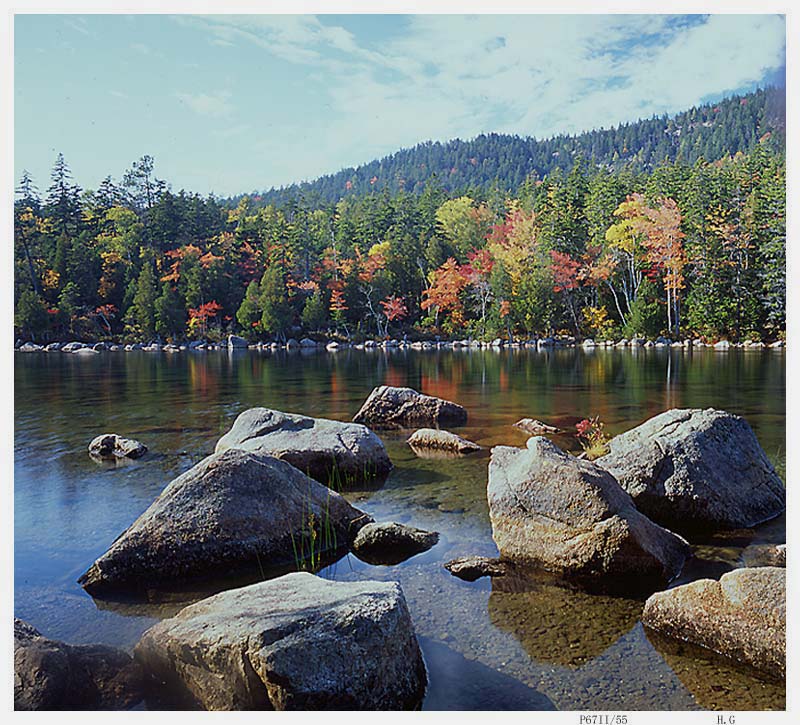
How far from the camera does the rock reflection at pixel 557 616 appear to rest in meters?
4.53

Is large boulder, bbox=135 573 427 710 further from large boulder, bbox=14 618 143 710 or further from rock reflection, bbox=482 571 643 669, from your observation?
rock reflection, bbox=482 571 643 669

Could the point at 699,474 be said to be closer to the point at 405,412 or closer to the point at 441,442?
→ the point at 441,442

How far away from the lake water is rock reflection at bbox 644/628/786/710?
12 millimetres

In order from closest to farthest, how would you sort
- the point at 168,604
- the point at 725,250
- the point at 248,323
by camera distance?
the point at 168,604, the point at 725,250, the point at 248,323

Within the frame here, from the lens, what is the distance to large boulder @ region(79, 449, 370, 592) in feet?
19.0

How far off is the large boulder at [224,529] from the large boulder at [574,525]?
5.86 ft

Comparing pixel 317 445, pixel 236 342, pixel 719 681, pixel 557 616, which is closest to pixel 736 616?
pixel 719 681

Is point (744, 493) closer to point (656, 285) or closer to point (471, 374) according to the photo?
point (471, 374)

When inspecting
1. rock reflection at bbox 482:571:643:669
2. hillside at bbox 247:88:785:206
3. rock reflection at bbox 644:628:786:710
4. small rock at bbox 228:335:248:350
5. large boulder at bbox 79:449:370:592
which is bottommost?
rock reflection at bbox 644:628:786:710

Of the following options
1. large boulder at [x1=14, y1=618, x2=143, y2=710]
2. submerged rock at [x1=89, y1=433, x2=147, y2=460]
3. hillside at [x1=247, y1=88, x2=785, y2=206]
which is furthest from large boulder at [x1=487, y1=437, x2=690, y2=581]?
hillside at [x1=247, y1=88, x2=785, y2=206]

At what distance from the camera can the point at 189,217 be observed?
56.8 meters

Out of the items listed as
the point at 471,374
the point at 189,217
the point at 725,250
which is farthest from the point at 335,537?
the point at 189,217

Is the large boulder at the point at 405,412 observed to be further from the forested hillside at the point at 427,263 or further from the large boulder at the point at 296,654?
the forested hillside at the point at 427,263

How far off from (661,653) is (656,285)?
44.2 m
